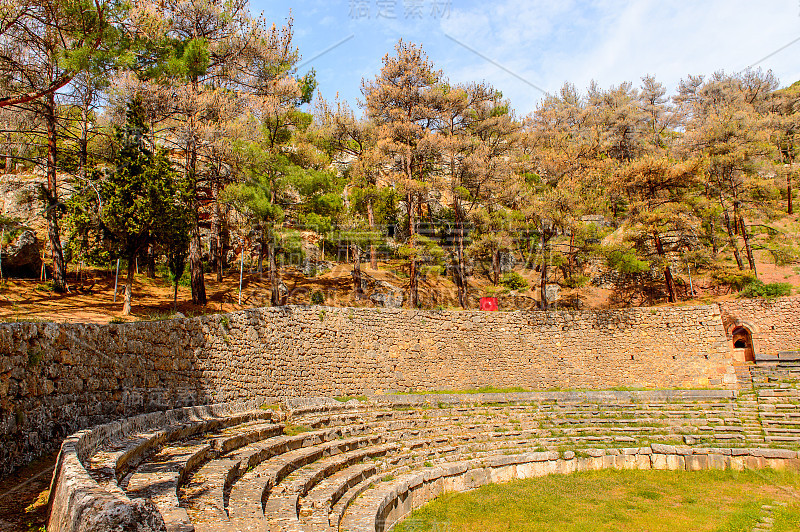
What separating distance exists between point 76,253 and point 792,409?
23.2 meters

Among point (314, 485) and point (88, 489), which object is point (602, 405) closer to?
point (314, 485)

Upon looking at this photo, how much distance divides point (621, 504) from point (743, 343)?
17.5m

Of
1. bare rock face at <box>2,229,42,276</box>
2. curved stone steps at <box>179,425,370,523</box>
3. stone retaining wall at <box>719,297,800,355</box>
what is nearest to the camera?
curved stone steps at <box>179,425,370,523</box>

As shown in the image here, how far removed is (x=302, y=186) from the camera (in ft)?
54.6

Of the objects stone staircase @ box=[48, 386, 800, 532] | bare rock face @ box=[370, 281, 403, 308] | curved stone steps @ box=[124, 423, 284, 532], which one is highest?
bare rock face @ box=[370, 281, 403, 308]

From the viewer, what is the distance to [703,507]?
928 cm

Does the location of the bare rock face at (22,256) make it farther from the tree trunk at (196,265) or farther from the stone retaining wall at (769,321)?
the stone retaining wall at (769,321)

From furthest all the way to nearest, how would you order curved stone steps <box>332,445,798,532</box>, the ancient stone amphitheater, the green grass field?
the green grass field, curved stone steps <box>332,445,798,532</box>, the ancient stone amphitheater

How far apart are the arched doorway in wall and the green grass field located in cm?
1156

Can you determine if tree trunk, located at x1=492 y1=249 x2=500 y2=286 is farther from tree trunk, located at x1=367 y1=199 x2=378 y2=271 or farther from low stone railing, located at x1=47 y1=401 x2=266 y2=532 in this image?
low stone railing, located at x1=47 y1=401 x2=266 y2=532

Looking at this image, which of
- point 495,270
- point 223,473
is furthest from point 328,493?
point 495,270

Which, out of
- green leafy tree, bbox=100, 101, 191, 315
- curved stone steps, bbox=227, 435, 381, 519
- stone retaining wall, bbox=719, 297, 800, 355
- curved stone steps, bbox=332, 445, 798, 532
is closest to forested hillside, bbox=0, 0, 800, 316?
green leafy tree, bbox=100, 101, 191, 315

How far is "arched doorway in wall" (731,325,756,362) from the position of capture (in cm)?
2133

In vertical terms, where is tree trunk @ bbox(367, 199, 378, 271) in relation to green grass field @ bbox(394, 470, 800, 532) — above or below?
above
